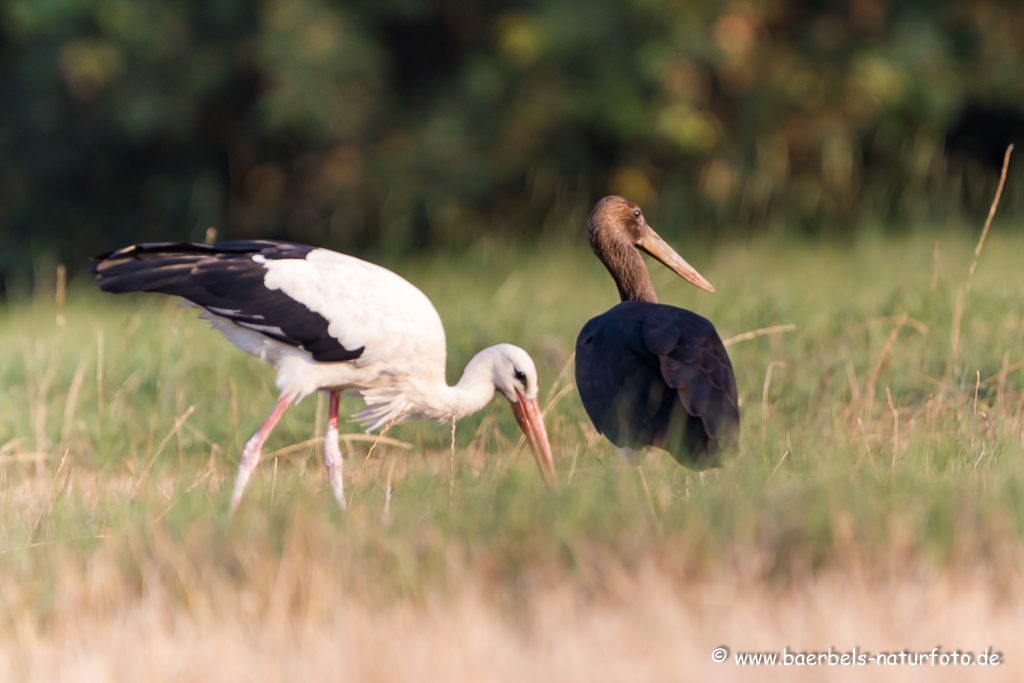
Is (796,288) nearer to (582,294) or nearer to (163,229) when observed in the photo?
(582,294)

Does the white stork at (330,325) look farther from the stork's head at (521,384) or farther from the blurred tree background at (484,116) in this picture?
the blurred tree background at (484,116)

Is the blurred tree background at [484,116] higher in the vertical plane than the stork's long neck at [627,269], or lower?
higher

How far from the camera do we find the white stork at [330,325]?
4.69 m

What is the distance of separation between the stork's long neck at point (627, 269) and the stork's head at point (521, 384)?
2.83ft

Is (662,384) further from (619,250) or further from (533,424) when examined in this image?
(619,250)

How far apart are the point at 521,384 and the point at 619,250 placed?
3.46ft

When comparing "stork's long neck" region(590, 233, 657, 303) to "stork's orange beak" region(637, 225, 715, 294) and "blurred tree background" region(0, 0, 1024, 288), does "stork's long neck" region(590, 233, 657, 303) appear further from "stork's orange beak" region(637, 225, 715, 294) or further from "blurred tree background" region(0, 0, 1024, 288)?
"blurred tree background" region(0, 0, 1024, 288)

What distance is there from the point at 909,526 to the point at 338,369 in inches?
107

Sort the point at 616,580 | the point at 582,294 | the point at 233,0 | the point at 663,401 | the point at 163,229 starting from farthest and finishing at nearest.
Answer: the point at 163,229 → the point at 233,0 → the point at 582,294 → the point at 663,401 → the point at 616,580

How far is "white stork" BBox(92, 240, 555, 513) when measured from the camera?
15.4 feet

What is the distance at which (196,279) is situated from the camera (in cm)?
470

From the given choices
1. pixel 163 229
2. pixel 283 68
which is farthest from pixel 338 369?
pixel 163 229

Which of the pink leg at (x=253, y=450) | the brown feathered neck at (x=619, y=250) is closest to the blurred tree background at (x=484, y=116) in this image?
the brown feathered neck at (x=619, y=250)

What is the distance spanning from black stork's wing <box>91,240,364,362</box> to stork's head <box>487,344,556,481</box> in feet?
2.15
